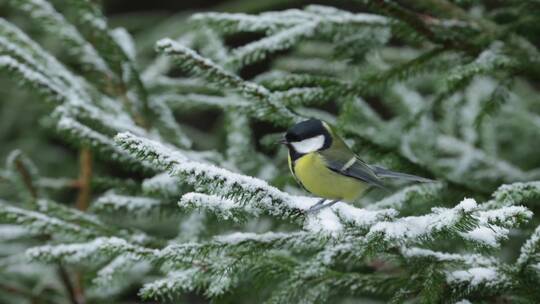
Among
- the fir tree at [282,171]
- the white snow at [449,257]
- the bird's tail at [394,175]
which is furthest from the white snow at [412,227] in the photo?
the bird's tail at [394,175]

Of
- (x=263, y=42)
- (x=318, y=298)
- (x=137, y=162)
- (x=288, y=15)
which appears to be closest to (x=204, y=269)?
(x=318, y=298)

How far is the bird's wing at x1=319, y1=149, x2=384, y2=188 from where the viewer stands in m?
2.25

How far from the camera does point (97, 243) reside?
6.30ft

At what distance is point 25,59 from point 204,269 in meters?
1.01

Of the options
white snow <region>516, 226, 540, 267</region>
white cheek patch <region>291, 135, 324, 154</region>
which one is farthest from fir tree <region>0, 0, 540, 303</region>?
white cheek patch <region>291, 135, 324, 154</region>

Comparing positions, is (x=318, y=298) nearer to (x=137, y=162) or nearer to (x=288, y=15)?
(x=137, y=162)

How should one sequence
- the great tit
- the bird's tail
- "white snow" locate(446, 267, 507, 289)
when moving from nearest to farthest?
"white snow" locate(446, 267, 507, 289)
the bird's tail
the great tit

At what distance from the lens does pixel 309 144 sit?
2303 mm

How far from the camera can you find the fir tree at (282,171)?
145cm

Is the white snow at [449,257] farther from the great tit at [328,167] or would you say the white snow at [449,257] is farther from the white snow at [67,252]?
the white snow at [67,252]

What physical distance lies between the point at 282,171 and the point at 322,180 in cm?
37

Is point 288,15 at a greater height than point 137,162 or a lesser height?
greater

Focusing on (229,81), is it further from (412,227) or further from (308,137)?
(412,227)

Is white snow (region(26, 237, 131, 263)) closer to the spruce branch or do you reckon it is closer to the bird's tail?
the spruce branch
